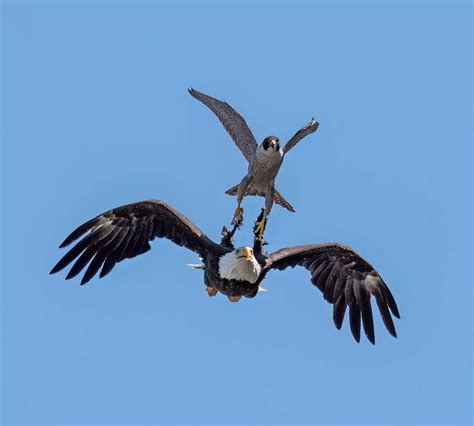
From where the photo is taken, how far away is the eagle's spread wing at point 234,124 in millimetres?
15617

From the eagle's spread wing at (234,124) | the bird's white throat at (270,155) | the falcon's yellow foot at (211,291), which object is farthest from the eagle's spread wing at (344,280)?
the bird's white throat at (270,155)

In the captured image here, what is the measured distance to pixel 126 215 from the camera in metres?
16.9

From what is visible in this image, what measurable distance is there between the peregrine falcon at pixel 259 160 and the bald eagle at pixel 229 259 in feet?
3.13

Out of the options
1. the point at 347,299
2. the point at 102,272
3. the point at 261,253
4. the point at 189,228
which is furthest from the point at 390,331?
the point at 102,272

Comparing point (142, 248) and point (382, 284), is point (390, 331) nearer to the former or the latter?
point (382, 284)

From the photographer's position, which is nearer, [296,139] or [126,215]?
[296,139]

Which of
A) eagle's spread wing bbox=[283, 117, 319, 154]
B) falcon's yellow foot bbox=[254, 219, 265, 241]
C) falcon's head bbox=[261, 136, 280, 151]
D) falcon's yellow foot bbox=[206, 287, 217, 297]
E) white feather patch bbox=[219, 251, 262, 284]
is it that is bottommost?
white feather patch bbox=[219, 251, 262, 284]

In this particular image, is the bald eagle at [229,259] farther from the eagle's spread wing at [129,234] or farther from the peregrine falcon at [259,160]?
the peregrine falcon at [259,160]

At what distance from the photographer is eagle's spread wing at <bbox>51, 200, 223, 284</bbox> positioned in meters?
16.5

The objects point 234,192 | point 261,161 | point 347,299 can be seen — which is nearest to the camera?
point 261,161

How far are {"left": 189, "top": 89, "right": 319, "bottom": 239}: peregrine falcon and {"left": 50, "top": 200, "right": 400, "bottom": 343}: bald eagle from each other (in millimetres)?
953

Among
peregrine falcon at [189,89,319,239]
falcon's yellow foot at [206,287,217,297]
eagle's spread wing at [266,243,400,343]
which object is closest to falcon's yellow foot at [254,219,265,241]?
peregrine falcon at [189,89,319,239]

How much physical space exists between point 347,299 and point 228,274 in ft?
7.26

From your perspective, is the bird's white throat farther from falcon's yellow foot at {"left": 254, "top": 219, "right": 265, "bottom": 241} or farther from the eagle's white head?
the eagle's white head
